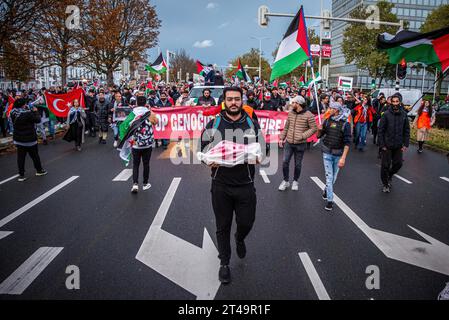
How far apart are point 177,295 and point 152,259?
0.95 meters

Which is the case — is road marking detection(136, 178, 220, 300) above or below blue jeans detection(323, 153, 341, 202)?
below

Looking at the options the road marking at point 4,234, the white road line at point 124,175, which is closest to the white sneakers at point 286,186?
the white road line at point 124,175

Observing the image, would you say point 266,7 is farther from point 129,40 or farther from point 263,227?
point 129,40

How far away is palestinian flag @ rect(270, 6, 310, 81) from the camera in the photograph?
27.9 feet

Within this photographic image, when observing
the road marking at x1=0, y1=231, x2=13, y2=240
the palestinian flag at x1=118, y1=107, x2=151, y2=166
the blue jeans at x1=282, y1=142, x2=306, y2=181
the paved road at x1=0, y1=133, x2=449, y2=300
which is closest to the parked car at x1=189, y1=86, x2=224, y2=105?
the paved road at x1=0, y1=133, x2=449, y2=300

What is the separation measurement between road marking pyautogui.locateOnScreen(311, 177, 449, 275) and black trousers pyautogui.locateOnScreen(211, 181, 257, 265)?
6.73ft

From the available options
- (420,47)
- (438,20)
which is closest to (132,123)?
(420,47)

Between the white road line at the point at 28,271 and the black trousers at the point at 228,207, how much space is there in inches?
83.9

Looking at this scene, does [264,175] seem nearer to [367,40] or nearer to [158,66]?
[158,66]

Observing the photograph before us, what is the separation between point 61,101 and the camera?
15.5m

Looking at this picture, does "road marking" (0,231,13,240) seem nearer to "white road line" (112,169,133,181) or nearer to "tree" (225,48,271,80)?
"white road line" (112,169,133,181)

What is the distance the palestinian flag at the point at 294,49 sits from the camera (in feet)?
27.9

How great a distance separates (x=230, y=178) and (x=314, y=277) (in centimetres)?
146
